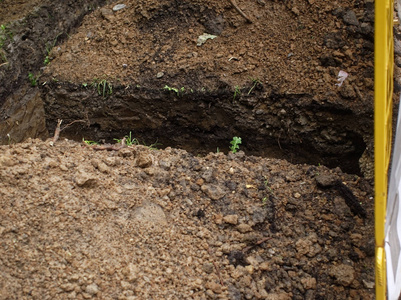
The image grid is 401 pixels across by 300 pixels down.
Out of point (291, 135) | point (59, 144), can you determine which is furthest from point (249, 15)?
point (59, 144)

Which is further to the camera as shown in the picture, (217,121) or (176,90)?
(217,121)

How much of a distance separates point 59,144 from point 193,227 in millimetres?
1104

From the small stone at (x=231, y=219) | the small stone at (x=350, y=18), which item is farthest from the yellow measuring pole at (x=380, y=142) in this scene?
the small stone at (x=350, y=18)

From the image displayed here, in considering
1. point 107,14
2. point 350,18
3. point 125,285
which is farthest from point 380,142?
point 107,14

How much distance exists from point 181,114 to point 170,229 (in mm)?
1718

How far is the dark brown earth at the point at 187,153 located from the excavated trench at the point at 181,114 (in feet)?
0.04

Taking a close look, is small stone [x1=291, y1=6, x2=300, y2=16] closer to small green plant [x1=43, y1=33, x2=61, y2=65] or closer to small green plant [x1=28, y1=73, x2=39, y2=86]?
small green plant [x1=43, y1=33, x2=61, y2=65]

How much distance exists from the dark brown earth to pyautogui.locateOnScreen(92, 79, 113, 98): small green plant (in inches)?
0.5

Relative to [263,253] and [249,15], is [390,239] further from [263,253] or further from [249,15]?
[249,15]

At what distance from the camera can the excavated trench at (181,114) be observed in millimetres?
3674

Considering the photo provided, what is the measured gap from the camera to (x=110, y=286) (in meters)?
2.26

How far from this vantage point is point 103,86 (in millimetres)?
4121

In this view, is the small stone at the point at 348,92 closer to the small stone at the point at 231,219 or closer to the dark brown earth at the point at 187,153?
the dark brown earth at the point at 187,153

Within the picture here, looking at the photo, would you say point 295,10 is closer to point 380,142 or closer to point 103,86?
point 103,86
